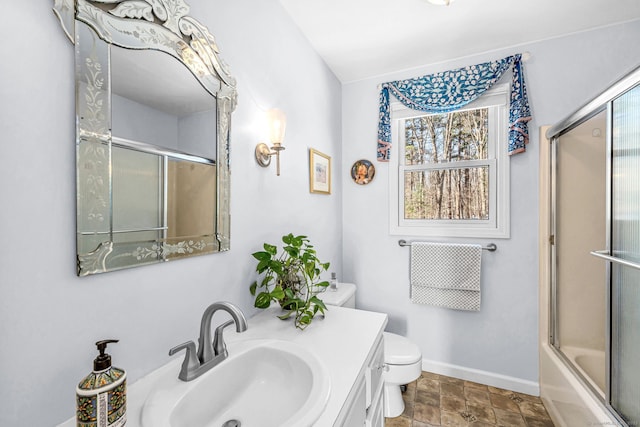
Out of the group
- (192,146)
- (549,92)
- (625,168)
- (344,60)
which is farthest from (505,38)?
(192,146)

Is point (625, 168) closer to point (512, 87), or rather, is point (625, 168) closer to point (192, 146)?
point (512, 87)

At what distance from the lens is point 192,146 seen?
0.99 metres

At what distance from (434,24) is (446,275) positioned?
163cm

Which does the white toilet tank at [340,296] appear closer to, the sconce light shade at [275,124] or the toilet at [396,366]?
the toilet at [396,366]

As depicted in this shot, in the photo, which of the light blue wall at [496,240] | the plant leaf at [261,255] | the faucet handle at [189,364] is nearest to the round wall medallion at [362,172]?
the light blue wall at [496,240]

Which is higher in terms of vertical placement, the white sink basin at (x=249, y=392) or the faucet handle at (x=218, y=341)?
the faucet handle at (x=218, y=341)

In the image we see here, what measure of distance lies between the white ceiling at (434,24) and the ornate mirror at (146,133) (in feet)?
2.96

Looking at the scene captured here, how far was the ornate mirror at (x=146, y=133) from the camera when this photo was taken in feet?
2.28

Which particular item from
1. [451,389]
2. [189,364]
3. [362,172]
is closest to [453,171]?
[362,172]

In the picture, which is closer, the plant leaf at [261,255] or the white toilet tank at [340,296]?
the plant leaf at [261,255]

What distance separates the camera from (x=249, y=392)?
92 cm

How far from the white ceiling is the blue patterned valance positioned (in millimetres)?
143

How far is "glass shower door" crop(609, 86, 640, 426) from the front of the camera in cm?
107

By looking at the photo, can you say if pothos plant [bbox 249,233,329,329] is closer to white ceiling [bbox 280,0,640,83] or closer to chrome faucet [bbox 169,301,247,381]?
chrome faucet [bbox 169,301,247,381]
